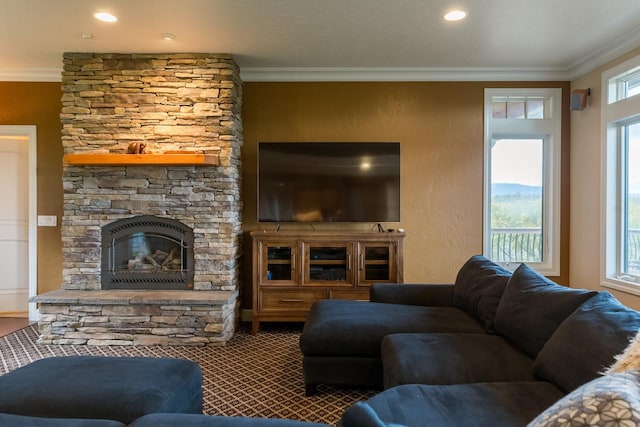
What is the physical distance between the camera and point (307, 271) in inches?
155

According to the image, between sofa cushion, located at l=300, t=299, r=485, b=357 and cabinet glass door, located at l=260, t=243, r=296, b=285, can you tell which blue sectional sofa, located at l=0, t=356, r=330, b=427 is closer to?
sofa cushion, located at l=300, t=299, r=485, b=357

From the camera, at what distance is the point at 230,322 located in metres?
3.84

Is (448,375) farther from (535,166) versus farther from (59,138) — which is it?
(59,138)

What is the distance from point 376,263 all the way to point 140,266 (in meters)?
2.37

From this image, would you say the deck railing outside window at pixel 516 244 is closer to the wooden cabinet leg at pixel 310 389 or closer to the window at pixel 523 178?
the window at pixel 523 178

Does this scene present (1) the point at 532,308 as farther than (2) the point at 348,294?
No

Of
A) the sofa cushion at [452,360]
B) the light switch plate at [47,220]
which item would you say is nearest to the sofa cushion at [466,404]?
the sofa cushion at [452,360]

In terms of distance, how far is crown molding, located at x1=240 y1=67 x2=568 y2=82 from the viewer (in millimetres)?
4297

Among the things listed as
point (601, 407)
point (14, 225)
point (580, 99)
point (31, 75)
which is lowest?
point (601, 407)

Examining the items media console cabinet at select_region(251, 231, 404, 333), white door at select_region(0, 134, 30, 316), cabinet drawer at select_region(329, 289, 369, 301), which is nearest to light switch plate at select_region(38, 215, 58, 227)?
white door at select_region(0, 134, 30, 316)

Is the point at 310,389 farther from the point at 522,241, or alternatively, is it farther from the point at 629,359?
the point at 522,241

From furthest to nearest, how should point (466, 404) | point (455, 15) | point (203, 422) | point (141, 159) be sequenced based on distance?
1. point (141, 159)
2. point (455, 15)
3. point (466, 404)
4. point (203, 422)

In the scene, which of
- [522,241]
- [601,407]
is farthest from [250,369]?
[522,241]

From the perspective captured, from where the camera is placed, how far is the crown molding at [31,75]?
430 cm
